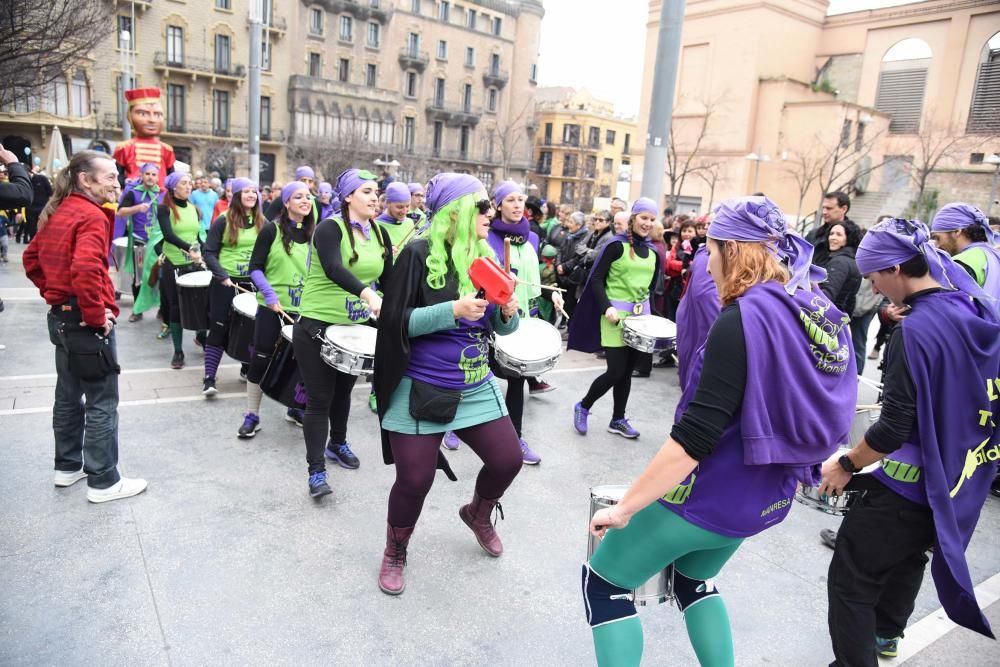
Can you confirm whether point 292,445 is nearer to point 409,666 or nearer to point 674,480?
point 409,666

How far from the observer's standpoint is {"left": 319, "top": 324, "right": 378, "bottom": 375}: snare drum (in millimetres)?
3887

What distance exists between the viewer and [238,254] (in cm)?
623

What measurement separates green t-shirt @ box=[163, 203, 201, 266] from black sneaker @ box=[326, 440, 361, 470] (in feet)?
10.9

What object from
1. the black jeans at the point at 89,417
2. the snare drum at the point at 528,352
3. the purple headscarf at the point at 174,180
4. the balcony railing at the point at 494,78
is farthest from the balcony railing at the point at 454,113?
the black jeans at the point at 89,417

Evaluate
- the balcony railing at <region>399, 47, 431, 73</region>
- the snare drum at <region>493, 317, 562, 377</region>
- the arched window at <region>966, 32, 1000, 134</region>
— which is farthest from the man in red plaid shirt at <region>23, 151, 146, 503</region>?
the balcony railing at <region>399, 47, 431, 73</region>

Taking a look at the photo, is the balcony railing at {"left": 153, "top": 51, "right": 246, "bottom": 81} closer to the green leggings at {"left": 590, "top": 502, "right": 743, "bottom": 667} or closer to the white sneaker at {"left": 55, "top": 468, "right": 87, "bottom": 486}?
the white sneaker at {"left": 55, "top": 468, "right": 87, "bottom": 486}

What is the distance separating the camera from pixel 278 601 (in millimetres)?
3182

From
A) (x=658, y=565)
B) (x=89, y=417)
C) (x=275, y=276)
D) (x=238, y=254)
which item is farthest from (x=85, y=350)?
(x=658, y=565)

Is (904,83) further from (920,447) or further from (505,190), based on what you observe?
(920,447)

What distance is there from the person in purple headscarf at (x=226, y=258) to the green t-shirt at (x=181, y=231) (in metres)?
0.99

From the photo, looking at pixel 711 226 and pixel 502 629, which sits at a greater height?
pixel 711 226

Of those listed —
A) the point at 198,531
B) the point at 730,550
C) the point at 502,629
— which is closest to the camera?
the point at 730,550

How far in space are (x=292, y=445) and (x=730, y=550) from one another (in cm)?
356

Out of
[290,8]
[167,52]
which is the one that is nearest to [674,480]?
[167,52]
